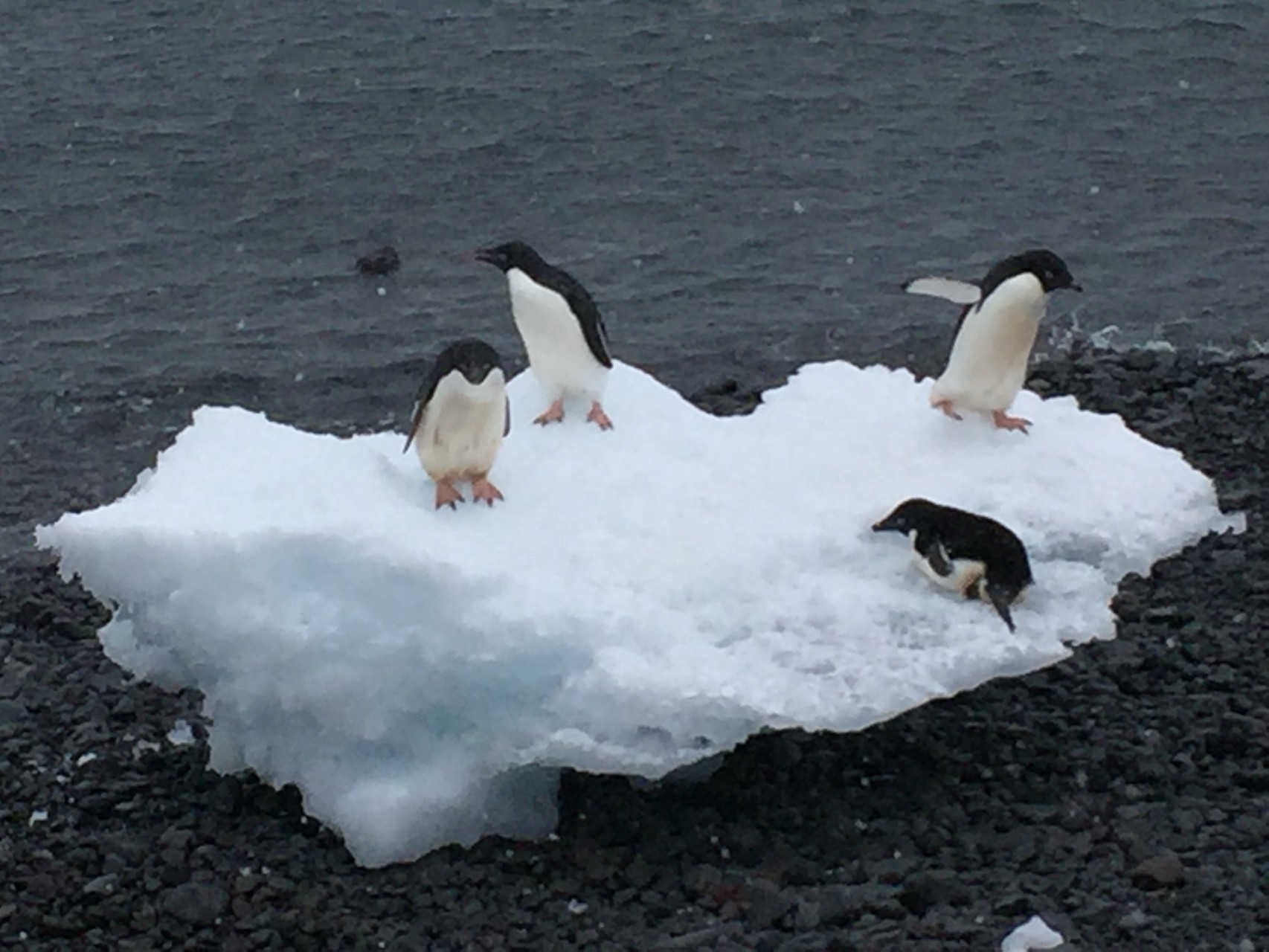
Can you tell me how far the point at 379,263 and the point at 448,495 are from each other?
4.62m

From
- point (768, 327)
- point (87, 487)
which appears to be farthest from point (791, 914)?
point (768, 327)

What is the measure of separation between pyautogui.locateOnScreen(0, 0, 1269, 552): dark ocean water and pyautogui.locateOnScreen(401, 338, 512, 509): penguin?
8.82 feet

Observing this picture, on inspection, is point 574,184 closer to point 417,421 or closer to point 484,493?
point 417,421

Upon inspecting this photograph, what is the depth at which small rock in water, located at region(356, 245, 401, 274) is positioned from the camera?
9039mm

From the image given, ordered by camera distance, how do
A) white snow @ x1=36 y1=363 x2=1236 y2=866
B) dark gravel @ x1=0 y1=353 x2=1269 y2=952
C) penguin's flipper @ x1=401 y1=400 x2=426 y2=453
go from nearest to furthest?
dark gravel @ x1=0 y1=353 x2=1269 y2=952
white snow @ x1=36 y1=363 x2=1236 y2=866
penguin's flipper @ x1=401 y1=400 x2=426 y2=453

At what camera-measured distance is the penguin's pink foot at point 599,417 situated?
5.04m

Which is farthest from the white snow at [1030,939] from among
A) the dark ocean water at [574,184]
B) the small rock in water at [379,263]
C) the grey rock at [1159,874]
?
the small rock in water at [379,263]

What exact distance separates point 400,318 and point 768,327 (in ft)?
5.56

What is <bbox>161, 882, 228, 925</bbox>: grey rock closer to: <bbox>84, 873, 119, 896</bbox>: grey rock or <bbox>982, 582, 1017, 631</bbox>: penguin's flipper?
<bbox>84, 873, 119, 896</bbox>: grey rock

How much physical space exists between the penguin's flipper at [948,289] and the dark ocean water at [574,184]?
2437 millimetres

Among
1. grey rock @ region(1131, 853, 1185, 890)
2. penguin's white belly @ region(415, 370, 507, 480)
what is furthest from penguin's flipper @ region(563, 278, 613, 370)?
grey rock @ region(1131, 853, 1185, 890)

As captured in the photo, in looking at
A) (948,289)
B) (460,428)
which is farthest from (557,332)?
(948,289)

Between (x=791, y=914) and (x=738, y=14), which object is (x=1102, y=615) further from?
(x=738, y=14)

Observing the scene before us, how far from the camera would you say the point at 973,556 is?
14.1 ft
